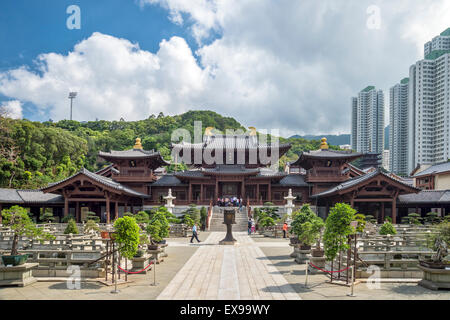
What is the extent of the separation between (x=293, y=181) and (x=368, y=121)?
413 ft

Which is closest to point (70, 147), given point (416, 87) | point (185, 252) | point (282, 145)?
point (282, 145)

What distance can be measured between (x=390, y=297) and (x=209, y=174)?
114 ft

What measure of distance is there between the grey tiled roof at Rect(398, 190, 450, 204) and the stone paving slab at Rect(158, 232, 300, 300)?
2692cm

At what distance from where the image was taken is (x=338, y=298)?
10.7m

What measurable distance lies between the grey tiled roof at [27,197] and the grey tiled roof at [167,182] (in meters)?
12.1

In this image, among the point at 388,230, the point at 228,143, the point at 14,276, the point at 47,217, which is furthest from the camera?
the point at 228,143

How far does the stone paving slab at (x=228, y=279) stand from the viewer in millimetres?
10961

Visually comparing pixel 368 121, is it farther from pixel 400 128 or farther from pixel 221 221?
pixel 221 221

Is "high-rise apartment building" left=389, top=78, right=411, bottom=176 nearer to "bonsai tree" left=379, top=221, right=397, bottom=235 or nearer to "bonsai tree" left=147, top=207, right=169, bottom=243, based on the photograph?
Result: "bonsai tree" left=379, top=221, right=397, bottom=235

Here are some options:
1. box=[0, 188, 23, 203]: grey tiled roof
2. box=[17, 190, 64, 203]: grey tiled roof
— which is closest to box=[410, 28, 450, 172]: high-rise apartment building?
box=[17, 190, 64, 203]: grey tiled roof

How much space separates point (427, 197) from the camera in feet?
128

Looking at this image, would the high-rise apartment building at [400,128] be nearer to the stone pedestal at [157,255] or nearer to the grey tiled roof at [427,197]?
the grey tiled roof at [427,197]

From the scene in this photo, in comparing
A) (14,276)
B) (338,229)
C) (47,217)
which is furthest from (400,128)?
(14,276)

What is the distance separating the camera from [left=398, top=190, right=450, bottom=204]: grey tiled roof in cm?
3769
